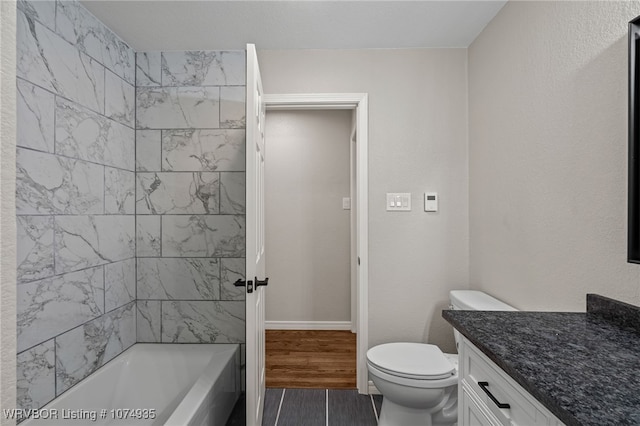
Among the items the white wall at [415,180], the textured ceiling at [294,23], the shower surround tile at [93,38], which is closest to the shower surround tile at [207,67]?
the textured ceiling at [294,23]

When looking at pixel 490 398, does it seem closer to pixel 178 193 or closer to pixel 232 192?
pixel 232 192

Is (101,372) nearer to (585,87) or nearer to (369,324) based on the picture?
(369,324)

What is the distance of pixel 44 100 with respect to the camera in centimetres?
154

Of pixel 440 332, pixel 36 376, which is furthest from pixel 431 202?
pixel 36 376

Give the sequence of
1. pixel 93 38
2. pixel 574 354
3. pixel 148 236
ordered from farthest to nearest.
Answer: pixel 148 236 → pixel 93 38 → pixel 574 354

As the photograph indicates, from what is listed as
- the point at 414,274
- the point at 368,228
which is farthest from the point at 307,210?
the point at 414,274

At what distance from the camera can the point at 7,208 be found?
2.10 ft

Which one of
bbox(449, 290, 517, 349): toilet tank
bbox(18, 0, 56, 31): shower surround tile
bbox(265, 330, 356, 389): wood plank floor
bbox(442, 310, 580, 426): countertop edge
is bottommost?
bbox(265, 330, 356, 389): wood plank floor

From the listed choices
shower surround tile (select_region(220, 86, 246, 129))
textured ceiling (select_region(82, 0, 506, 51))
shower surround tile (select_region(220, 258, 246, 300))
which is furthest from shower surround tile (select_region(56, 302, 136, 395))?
textured ceiling (select_region(82, 0, 506, 51))

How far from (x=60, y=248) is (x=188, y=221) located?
750mm

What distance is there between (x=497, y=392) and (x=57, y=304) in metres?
1.87

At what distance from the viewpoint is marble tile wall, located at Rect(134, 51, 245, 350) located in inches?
89.0

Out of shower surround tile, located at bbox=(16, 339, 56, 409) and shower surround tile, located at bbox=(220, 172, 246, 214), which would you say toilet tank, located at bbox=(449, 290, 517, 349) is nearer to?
shower surround tile, located at bbox=(220, 172, 246, 214)

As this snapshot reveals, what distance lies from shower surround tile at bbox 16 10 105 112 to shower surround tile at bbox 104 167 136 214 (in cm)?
39
